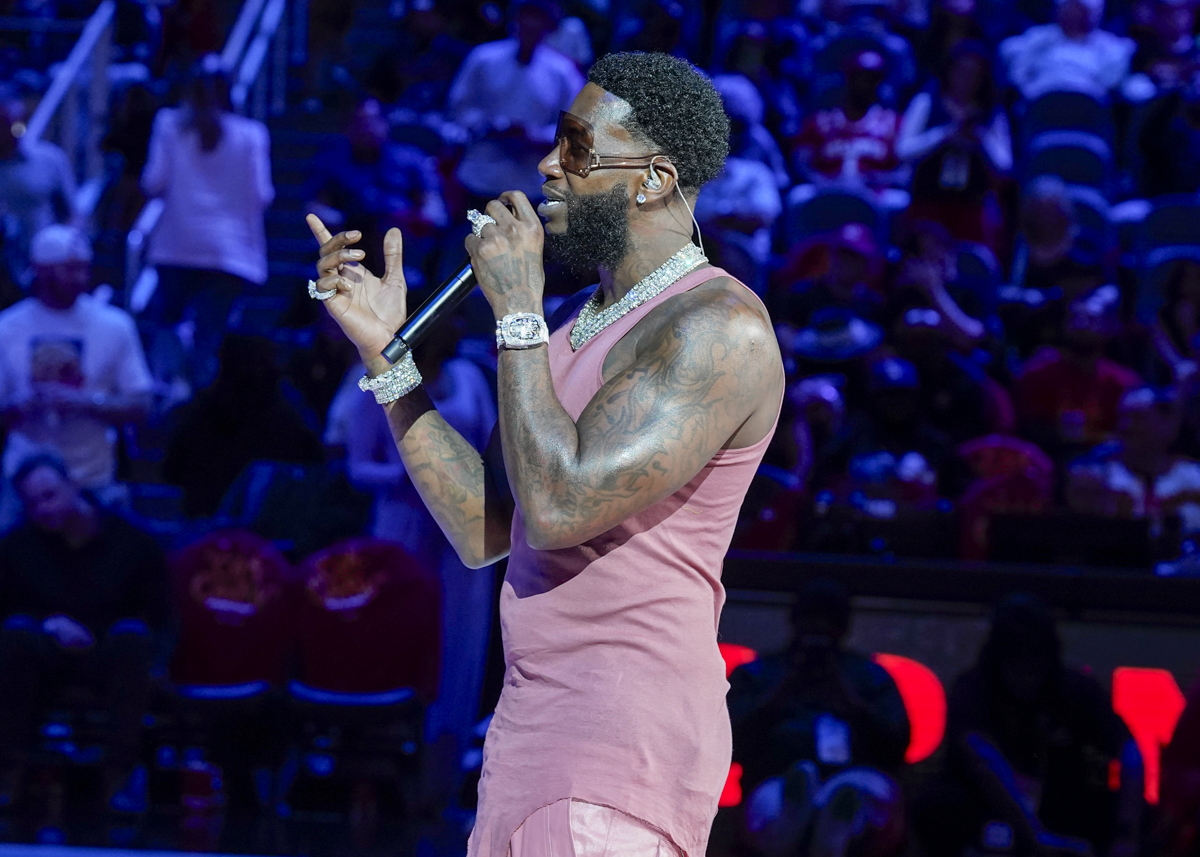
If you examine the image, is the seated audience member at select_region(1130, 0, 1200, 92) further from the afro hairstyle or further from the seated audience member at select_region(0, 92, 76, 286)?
the afro hairstyle

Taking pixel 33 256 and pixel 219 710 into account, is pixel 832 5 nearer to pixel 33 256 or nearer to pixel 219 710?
pixel 33 256

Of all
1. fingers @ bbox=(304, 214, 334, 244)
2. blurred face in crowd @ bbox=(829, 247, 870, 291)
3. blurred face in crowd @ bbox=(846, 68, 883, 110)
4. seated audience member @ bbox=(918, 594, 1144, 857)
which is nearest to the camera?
fingers @ bbox=(304, 214, 334, 244)

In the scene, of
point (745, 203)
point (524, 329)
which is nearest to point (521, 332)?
Result: point (524, 329)

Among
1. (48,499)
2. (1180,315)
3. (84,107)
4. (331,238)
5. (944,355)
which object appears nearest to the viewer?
(331,238)

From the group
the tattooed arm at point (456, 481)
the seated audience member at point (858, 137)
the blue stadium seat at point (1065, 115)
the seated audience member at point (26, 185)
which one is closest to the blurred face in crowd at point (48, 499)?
the seated audience member at point (26, 185)

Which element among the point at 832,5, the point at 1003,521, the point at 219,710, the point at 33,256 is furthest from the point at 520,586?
the point at 832,5

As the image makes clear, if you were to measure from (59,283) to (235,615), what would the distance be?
1.94m

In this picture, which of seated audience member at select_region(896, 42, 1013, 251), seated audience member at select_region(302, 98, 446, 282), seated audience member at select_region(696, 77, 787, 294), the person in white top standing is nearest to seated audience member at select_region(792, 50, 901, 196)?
seated audience member at select_region(896, 42, 1013, 251)

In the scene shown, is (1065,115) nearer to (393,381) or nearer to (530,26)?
(530,26)

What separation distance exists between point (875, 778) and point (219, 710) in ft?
7.54

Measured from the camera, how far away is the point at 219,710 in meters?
5.29

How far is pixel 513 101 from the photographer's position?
310 inches

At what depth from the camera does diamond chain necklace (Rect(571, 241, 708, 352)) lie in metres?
2.11

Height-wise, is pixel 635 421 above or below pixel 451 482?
above
